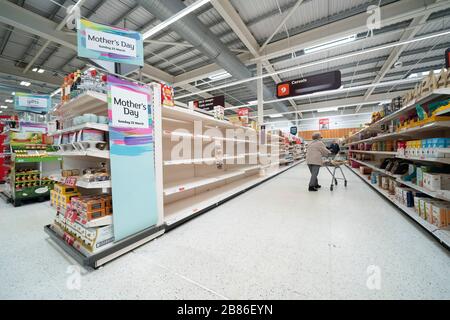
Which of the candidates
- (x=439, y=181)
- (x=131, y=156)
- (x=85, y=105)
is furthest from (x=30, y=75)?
(x=439, y=181)

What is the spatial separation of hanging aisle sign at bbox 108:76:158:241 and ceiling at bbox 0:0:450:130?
12.5 feet

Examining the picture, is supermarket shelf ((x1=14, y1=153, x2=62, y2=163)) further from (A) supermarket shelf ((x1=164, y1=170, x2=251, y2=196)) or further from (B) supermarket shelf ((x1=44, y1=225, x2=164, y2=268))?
(A) supermarket shelf ((x1=164, y1=170, x2=251, y2=196))

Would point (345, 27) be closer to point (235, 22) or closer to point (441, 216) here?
point (235, 22)

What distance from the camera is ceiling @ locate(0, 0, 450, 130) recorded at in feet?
14.8

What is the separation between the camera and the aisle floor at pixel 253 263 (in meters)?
1.25

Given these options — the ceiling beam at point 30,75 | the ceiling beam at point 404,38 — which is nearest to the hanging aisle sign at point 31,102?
the ceiling beam at point 30,75

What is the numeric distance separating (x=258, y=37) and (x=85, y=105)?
19.7 feet

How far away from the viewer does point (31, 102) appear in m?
4.85

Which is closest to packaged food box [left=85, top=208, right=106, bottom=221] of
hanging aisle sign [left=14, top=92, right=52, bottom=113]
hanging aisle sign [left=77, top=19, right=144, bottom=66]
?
hanging aisle sign [left=77, top=19, right=144, bottom=66]

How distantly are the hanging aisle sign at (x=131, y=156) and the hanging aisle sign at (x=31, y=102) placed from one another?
17.6ft

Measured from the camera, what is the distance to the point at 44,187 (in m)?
3.86

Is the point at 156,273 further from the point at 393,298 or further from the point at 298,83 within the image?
the point at 298,83

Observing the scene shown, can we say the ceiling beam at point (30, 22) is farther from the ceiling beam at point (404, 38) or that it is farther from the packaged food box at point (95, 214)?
the ceiling beam at point (404, 38)

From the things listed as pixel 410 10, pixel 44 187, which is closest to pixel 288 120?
pixel 410 10
